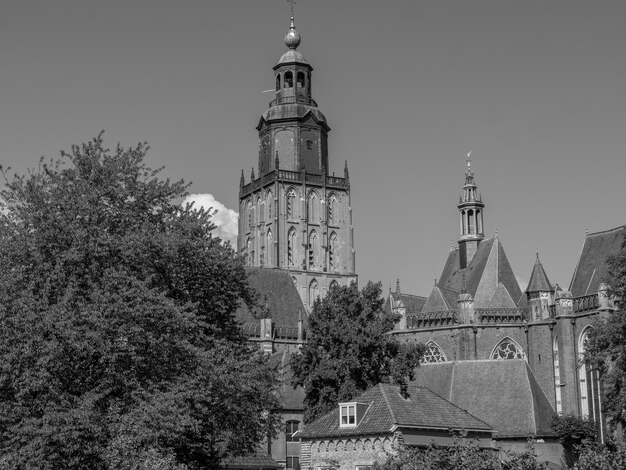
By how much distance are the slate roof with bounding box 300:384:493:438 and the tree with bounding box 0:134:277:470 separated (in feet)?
20.1

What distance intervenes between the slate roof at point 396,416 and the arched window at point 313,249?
151 ft

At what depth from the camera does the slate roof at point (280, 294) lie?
259 ft

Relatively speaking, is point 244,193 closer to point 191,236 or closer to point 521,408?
point 521,408

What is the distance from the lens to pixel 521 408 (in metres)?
53.6

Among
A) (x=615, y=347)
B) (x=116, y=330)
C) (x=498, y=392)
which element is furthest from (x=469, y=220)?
(x=116, y=330)

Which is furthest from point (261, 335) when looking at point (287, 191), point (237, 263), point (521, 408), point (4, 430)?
point (4, 430)

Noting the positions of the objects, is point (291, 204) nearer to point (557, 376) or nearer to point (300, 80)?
point (300, 80)

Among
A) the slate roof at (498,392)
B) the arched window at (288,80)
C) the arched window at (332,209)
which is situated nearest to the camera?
the slate roof at (498,392)

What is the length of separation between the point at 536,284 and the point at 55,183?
40898mm

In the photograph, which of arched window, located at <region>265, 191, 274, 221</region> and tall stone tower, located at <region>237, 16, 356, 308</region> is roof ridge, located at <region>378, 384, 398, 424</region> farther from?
arched window, located at <region>265, 191, 274, 221</region>

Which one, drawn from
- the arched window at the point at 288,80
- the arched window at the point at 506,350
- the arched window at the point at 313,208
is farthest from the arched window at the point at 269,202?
the arched window at the point at 506,350

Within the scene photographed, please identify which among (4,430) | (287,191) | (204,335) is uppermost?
(287,191)

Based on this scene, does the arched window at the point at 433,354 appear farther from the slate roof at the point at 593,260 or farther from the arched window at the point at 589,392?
the arched window at the point at 589,392

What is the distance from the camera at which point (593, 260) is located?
63.9 meters
